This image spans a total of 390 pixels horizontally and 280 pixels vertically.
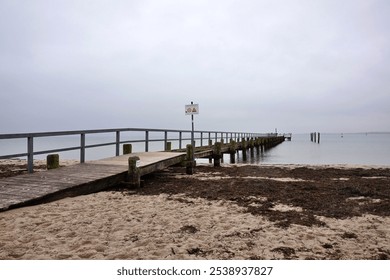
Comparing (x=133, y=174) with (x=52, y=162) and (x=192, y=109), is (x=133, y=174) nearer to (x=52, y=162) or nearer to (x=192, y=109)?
(x=52, y=162)

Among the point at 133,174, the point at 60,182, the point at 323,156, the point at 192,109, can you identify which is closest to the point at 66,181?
the point at 60,182

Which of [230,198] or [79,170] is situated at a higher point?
[79,170]

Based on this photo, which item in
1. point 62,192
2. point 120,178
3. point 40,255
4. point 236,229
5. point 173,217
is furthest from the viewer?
point 120,178

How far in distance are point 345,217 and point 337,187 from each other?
3176 millimetres

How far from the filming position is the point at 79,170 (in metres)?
7.16

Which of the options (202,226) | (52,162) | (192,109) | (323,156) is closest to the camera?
(202,226)

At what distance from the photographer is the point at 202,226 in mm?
4168

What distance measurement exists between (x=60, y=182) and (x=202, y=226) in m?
3.51

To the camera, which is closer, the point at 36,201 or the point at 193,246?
the point at 193,246

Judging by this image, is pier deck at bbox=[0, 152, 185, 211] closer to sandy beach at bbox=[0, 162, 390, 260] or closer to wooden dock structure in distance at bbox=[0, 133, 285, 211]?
wooden dock structure in distance at bbox=[0, 133, 285, 211]

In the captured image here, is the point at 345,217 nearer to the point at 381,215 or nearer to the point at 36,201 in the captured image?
the point at 381,215

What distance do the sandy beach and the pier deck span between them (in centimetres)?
17
